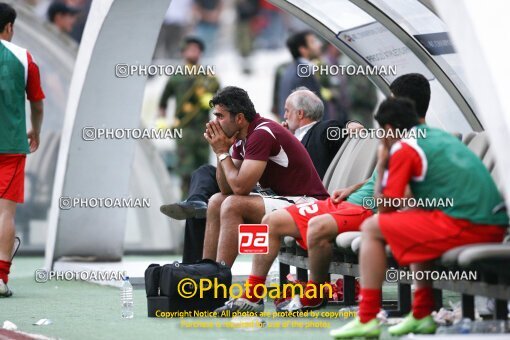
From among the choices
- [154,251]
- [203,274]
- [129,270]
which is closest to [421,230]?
[203,274]

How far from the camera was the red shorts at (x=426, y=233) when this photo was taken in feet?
21.5

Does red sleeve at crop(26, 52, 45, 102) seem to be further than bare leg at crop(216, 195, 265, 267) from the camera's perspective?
Yes

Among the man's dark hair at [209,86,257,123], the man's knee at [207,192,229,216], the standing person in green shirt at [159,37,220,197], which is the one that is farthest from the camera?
the standing person in green shirt at [159,37,220,197]

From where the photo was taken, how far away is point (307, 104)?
417 inches

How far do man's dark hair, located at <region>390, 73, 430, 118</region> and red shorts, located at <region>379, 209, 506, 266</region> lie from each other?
1113 millimetres

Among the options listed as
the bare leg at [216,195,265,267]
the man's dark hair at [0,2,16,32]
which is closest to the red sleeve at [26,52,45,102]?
the man's dark hair at [0,2,16,32]

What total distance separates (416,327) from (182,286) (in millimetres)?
2039

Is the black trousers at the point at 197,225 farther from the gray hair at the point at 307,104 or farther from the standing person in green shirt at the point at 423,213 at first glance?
the standing person in green shirt at the point at 423,213

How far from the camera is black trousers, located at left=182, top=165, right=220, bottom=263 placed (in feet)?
34.6

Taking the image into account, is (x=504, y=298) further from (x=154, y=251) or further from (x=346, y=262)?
(x=154, y=251)

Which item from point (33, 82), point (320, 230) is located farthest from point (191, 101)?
point (320, 230)

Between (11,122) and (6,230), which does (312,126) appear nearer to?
(11,122)

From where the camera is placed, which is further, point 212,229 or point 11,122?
point 11,122

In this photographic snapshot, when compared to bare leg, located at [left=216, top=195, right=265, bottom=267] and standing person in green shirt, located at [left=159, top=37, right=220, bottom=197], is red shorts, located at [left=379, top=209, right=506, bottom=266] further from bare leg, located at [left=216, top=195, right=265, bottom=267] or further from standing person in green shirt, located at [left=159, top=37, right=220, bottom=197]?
standing person in green shirt, located at [left=159, top=37, right=220, bottom=197]
